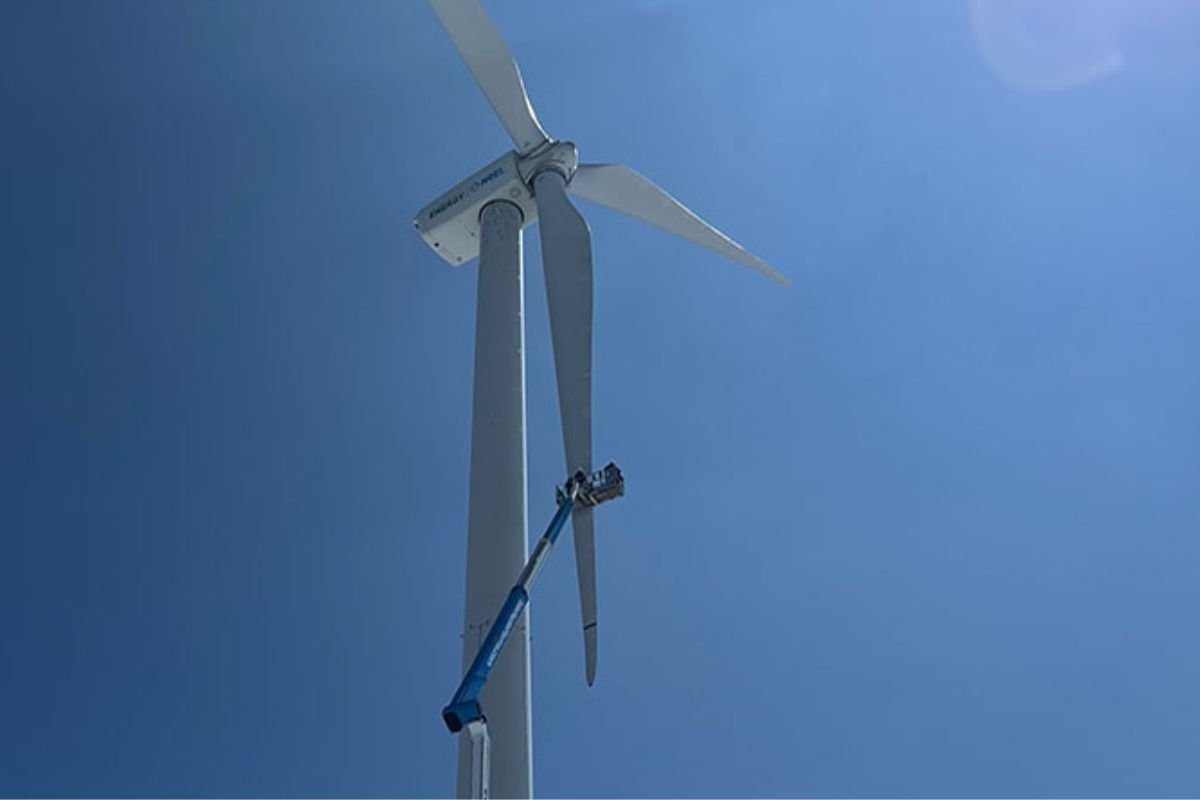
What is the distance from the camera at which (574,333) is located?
46.4 ft

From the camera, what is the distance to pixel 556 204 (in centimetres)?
1645

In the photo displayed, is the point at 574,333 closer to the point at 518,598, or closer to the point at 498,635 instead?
the point at 518,598

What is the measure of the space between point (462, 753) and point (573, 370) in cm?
689

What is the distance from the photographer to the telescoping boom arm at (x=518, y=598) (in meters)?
7.75

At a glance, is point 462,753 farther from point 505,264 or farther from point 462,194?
point 462,194

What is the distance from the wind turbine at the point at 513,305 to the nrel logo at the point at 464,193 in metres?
0.03

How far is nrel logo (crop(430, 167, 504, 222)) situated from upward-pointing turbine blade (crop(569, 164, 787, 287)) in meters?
1.81

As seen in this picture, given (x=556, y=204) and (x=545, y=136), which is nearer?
(x=556, y=204)

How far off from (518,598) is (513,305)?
6290mm

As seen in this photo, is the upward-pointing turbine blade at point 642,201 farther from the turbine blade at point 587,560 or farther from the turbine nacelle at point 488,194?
the turbine blade at point 587,560

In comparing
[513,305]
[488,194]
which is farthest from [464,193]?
[513,305]

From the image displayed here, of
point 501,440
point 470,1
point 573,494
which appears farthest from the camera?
→ point 470,1

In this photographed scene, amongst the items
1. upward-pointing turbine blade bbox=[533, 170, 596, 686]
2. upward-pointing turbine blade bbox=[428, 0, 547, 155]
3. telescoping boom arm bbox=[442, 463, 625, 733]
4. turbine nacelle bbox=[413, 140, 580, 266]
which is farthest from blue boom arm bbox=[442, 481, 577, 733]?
upward-pointing turbine blade bbox=[428, 0, 547, 155]

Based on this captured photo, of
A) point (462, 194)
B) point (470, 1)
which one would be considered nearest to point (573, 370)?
point (462, 194)
